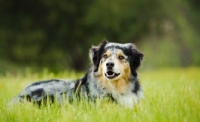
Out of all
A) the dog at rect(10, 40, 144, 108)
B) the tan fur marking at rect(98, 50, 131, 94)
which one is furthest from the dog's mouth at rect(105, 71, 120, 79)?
the tan fur marking at rect(98, 50, 131, 94)

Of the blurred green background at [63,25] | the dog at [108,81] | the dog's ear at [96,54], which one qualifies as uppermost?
the blurred green background at [63,25]

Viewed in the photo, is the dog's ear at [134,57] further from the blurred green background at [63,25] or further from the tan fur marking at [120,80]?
the blurred green background at [63,25]

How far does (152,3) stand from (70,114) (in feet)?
74.3

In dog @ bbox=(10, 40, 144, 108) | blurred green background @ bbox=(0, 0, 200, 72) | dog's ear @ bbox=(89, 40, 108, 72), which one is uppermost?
blurred green background @ bbox=(0, 0, 200, 72)

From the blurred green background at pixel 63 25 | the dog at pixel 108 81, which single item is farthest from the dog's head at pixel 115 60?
the blurred green background at pixel 63 25

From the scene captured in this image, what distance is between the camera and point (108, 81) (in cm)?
803

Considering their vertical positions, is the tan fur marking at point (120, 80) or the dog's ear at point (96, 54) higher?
the dog's ear at point (96, 54)

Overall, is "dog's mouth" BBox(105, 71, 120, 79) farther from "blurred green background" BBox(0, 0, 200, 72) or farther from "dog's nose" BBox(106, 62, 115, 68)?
"blurred green background" BBox(0, 0, 200, 72)

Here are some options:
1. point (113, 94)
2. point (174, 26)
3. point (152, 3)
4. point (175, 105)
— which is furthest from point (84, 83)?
point (174, 26)

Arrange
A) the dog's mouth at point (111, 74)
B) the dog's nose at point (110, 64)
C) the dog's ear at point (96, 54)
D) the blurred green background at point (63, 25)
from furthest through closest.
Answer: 1. the blurred green background at point (63, 25)
2. the dog's ear at point (96, 54)
3. the dog's mouth at point (111, 74)
4. the dog's nose at point (110, 64)

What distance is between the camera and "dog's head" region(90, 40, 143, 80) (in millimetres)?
7750

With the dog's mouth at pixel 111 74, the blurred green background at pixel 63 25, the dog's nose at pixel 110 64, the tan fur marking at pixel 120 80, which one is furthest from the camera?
the blurred green background at pixel 63 25

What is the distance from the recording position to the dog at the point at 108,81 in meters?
7.84

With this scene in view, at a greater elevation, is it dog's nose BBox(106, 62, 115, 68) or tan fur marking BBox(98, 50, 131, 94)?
dog's nose BBox(106, 62, 115, 68)
